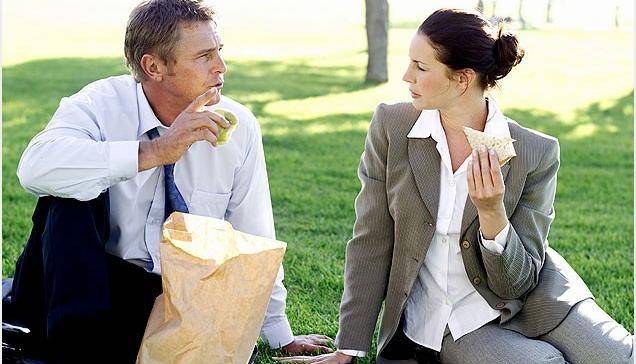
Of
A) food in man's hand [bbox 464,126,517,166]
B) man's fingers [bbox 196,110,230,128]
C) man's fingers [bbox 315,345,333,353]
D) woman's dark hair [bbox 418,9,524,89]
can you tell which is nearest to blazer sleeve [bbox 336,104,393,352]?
man's fingers [bbox 315,345,333,353]

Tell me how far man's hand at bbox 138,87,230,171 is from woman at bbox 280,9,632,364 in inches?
24.4

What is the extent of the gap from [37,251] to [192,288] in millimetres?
594

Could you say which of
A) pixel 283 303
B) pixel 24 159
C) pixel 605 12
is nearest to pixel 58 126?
pixel 24 159

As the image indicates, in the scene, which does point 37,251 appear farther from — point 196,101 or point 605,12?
point 605,12

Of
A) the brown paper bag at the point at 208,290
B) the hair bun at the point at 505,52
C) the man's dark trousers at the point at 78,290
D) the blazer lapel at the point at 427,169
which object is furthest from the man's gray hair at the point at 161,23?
the hair bun at the point at 505,52

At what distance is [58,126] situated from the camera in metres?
3.09

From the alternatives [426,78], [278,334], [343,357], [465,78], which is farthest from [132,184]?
[465,78]

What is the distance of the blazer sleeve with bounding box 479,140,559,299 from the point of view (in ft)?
10.1

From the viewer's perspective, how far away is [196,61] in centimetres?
323

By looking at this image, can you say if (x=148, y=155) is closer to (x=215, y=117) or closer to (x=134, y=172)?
(x=134, y=172)

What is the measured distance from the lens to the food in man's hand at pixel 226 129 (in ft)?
10.3

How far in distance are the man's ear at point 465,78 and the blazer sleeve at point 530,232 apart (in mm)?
330

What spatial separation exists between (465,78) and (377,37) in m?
9.74

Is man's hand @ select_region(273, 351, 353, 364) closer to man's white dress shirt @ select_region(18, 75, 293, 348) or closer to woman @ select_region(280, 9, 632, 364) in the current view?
woman @ select_region(280, 9, 632, 364)
